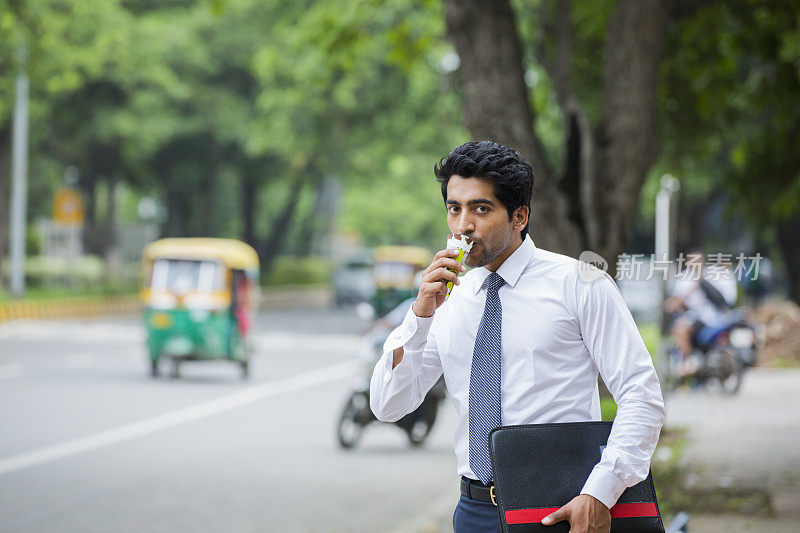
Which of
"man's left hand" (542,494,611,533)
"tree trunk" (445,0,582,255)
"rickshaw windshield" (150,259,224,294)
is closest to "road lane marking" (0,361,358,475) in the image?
"rickshaw windshield" (150,259,224,294)

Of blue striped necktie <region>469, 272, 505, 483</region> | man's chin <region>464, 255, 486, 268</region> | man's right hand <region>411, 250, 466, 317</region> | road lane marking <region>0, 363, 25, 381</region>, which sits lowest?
road lane marking <region>0, 363, 25, 381</region>

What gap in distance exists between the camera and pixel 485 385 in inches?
113

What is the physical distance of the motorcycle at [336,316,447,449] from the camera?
10.6m

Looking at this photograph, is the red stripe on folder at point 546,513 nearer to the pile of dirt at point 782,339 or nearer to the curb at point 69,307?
the pile of dirt at point 782,339

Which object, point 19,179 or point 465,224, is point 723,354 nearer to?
point 465,224

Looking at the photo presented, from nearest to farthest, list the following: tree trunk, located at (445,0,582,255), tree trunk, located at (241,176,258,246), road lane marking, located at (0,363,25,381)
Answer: tree trunk, located at (445,0,582,255) < road lane marking, located at (0,363,25,381) < tree trunk, located at (241,176,258,246)

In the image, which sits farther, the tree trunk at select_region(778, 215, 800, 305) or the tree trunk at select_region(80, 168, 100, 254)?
the tree trunk at select_region(80, 168, 100, 254)

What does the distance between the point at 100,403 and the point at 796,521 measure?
860cm

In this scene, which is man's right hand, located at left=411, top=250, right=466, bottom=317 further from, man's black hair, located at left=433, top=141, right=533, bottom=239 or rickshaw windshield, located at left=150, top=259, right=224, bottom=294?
rickshaw windshield, located at left=150, top=259, right=224, bottom=294

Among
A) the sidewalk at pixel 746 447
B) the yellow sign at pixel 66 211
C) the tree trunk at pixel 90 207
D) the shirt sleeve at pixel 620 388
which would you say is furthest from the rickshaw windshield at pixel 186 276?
the tree trunk at pixel 90 207

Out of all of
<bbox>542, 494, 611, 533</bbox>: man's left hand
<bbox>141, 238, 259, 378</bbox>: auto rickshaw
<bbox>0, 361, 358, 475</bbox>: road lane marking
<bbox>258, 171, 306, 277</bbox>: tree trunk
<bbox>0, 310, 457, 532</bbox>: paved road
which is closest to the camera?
<bbox>542, 494, 611, 533</bbox>: man's left hand

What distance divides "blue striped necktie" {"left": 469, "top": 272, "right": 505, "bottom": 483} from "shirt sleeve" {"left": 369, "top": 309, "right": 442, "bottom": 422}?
0.43ft

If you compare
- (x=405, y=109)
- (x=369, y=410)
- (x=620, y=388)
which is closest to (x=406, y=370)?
(x=620, y=388)

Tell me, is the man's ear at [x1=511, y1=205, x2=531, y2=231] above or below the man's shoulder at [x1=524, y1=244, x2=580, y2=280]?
above
